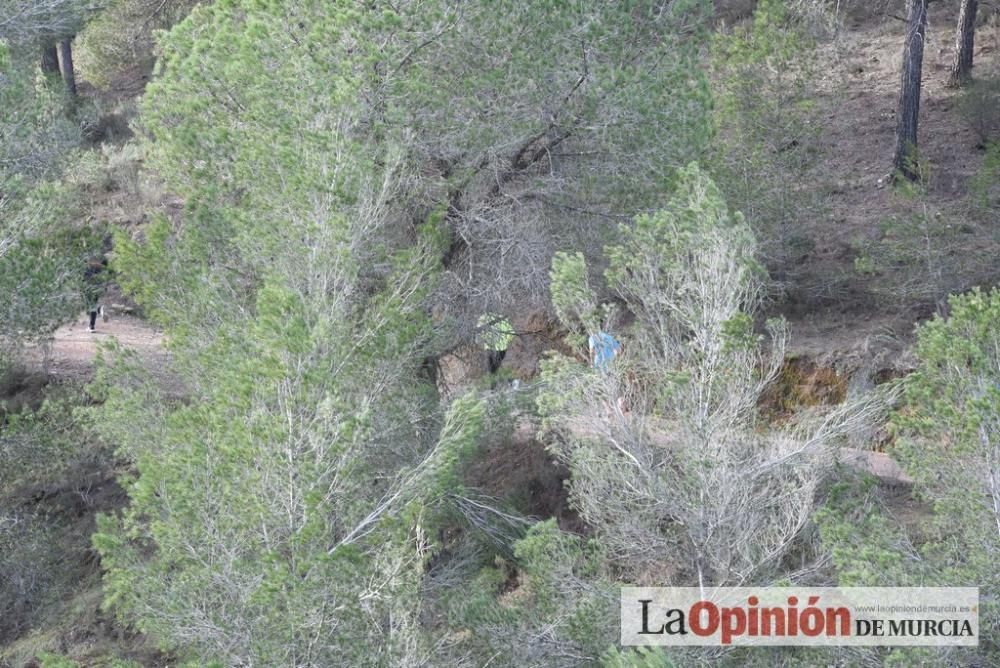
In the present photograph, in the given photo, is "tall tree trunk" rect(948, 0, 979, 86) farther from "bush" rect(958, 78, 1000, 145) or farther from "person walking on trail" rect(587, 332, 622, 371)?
"person walking on trail" rect(587, 332, 622, 371)

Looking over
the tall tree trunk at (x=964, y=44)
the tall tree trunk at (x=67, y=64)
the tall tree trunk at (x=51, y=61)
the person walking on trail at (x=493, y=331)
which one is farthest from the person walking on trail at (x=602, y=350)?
the tall tree trunk at (x=67, y=64)

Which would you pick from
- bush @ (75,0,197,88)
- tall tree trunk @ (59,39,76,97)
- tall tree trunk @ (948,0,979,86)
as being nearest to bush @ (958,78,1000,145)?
tall tree trunk @ (948,0,979,86)

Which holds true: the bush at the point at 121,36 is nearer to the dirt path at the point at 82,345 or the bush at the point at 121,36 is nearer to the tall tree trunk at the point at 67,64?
the tall tree trunk at the point at 67,64

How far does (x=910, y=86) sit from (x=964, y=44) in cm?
437

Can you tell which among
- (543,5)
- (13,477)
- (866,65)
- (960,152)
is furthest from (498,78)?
(866,65)

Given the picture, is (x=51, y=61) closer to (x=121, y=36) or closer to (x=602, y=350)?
(x=121, y=36)

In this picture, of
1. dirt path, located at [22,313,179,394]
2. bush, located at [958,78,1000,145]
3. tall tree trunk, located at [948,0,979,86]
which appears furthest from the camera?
tall tree trunk, located at [948,0,979,86]

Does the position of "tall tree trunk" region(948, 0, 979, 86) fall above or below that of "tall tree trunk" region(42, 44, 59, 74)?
below

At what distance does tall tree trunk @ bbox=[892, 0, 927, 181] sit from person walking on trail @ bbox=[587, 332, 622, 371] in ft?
29.2

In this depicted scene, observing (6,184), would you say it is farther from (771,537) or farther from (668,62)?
(771,537)

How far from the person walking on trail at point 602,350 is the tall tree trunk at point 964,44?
48.7 ft

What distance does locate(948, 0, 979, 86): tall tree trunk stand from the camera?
20188 millimetres

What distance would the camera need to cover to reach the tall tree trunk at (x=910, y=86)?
54.1 feet

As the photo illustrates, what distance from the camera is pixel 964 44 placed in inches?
808
